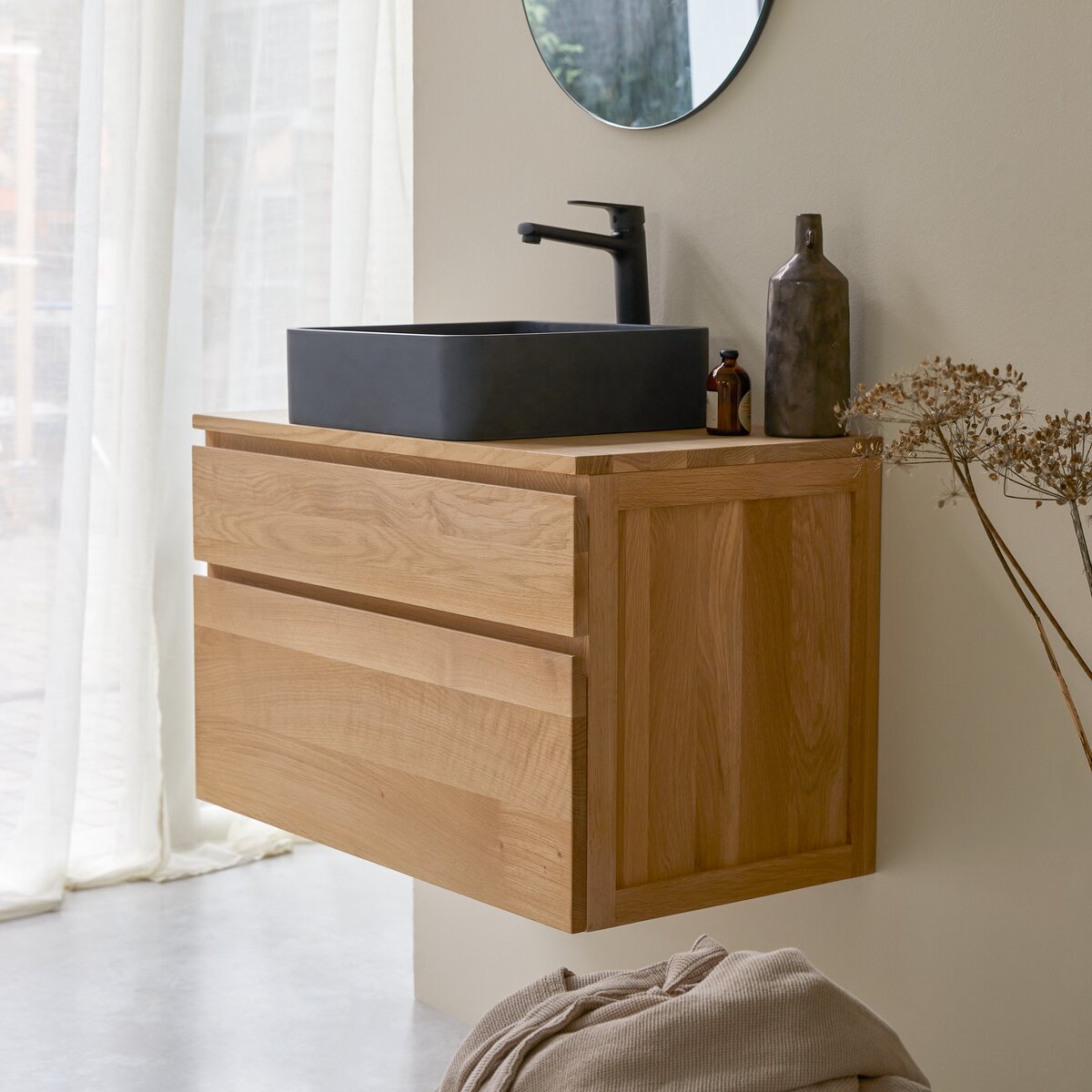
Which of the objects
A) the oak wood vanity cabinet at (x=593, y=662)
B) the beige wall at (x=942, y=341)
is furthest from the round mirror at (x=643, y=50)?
the oak wood vanity cabinet at (x=593, y=662)

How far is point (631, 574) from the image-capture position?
1614 mm

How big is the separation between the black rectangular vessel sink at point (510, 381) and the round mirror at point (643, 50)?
0.32m

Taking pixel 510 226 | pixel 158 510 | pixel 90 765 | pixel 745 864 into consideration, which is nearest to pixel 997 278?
pixel 745 864

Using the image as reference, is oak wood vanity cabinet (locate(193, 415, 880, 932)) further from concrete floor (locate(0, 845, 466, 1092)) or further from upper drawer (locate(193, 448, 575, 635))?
concrete floor (locate(0, 845, 466, 1092))

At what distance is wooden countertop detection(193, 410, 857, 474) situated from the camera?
5.22 feet

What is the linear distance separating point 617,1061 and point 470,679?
0.64 meters

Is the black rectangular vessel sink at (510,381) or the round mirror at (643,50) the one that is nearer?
the black rectangular vessel sink at (510,381)

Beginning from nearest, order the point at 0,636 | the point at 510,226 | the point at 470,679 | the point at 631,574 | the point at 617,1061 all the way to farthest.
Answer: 1. the point at 617,1061
2. the point at 631,574
3. the point at 470,679
4. the point at 510,226
5. the point at 0,636

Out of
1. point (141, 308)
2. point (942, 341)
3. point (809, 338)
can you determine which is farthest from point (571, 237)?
point (141, 308)

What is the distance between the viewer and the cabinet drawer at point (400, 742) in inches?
64.2

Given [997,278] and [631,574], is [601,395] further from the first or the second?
[997,278]

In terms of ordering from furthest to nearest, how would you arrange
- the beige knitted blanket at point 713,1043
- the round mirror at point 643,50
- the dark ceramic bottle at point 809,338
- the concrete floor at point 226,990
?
the concrete floor at point 226,990 < the round mirror at point 643,50 < the dark ceramic bottle at point 809,338 < the beige knitted blanket at point 713,1043

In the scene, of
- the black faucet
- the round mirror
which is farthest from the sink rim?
the round mirror

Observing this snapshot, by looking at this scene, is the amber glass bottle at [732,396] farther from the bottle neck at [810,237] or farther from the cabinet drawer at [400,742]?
the cabinet drawer at [400,742]
